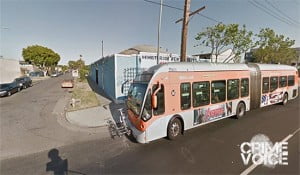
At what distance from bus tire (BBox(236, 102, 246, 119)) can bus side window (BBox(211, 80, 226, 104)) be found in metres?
1.36

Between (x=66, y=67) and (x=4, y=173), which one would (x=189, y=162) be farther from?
(x=66, y=67)

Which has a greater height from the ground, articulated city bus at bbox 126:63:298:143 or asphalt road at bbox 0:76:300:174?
articulated city bus at bbox 126:63:298:143

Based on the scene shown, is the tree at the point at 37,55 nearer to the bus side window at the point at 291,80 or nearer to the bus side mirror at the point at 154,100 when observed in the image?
the bus side mirror at the point at 154,100

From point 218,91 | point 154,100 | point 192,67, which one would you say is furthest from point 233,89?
point 154,100

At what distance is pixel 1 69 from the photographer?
2969 cm

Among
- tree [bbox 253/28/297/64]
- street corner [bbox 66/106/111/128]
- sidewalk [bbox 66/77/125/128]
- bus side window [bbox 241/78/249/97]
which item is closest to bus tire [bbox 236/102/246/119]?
bus side window [bbox 241/78/249/97]

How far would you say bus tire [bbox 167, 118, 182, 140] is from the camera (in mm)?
6071

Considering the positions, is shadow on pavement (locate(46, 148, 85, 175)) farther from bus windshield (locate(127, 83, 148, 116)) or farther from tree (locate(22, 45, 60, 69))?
tree (locate(22, 45, 60, 69))

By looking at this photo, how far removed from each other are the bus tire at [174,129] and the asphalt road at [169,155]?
0.24m

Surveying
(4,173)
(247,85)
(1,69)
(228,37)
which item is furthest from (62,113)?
(1,69)

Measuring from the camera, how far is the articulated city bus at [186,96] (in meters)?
5.68

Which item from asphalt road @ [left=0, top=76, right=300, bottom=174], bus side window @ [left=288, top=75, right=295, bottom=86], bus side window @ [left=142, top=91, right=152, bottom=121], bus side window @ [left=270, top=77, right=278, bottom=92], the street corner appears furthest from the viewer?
bus side window @ [left=288, top=75, right=295, bottom=86]

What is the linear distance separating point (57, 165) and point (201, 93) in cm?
538

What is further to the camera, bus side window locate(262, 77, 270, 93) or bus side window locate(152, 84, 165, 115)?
bus side window locate(262, 77, 270, 93)
